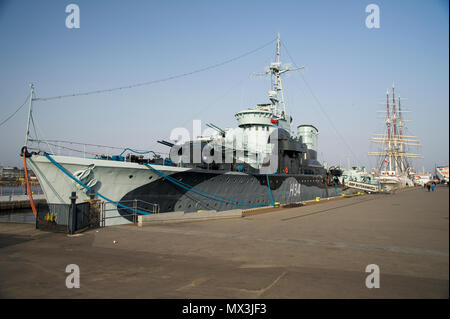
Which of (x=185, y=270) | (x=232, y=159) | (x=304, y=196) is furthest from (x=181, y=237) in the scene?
(x=304, y=196)

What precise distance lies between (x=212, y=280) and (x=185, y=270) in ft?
2.77

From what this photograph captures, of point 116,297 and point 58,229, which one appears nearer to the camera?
point 116,297

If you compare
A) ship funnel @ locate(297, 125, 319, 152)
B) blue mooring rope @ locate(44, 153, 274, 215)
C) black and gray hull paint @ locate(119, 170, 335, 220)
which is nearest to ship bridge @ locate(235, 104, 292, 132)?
black and gray hull paint @ locate(119, 170, 335, 220)

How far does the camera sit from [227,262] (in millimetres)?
6305

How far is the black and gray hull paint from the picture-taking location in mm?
15109

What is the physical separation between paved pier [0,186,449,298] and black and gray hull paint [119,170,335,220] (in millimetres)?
4643

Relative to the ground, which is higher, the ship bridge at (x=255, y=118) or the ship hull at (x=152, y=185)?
the ship bridge at (x=255, y=118)

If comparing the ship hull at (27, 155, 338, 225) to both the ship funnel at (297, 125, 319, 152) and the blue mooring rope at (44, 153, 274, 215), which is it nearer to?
the blue mooring rope at (44, 153, 274, 215)

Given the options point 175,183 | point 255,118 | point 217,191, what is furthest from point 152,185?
point 255,118

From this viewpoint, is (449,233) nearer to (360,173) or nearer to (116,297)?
(116,297)

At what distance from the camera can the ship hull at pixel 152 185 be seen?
40.9 ft

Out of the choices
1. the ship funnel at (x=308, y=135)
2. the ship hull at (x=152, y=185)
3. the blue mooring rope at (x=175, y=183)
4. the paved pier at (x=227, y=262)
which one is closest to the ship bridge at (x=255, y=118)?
the ship hull at (x=152, y=185)

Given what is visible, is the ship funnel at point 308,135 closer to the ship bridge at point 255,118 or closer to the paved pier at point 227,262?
the ship bridge at point 255,118
